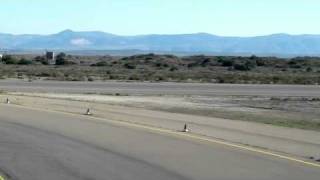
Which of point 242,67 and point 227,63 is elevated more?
point 242,67

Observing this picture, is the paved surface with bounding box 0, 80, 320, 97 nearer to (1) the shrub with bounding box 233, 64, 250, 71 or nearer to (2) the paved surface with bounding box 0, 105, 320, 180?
(2) the paved surface with bounding box 0, 105, 320, 180

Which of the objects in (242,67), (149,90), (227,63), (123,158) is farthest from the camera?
(227,63)

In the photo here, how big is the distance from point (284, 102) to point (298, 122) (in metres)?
16.5

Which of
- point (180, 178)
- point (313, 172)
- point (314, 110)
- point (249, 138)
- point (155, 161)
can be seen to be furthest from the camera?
point (314, 110)

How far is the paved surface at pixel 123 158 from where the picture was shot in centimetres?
1212

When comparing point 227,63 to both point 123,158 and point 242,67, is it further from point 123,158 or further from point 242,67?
point 123,158

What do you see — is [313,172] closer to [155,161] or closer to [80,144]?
[155,161]

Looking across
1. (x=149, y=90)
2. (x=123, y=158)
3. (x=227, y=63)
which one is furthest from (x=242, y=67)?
(x=123, y=158)

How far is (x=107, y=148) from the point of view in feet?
53.6

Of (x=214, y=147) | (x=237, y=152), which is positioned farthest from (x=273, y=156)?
(x=214, y=147)

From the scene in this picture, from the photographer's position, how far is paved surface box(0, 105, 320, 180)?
Result: 1212 cm

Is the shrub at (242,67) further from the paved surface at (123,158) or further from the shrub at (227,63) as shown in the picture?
the paved surface at (123,158)

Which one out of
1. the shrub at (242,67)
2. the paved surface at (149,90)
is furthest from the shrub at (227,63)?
the paved surface at (149,90)

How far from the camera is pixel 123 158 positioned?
14.4 m
